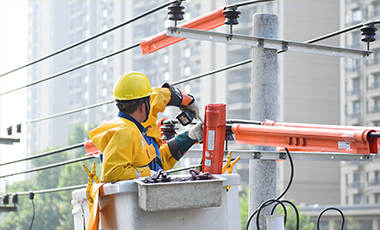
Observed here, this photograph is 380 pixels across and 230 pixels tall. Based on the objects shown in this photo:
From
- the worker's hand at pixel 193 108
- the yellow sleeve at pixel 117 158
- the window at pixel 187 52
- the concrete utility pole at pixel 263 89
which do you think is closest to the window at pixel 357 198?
the window at pixel 187 52

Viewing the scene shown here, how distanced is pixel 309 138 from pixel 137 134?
1.26m

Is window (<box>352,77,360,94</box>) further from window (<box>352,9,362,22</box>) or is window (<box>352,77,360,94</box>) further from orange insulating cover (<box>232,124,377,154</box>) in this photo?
orange insulating cover (<box>232,124,377,154</box>)

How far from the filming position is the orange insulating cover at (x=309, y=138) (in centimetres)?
Result: 359

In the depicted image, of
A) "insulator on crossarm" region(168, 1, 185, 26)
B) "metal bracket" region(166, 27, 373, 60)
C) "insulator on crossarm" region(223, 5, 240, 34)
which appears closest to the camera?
"metal bracket" region(166, 27, 373, 60)

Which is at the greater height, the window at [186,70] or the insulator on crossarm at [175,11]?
the window at [186,70]

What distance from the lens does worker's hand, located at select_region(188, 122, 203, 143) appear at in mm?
3756

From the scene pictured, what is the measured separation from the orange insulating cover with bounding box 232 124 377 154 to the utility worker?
1.43ft

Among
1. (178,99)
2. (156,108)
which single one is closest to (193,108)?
(178,99)

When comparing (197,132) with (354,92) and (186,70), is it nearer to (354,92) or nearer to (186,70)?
(354,92)

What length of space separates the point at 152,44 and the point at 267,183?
2137mm

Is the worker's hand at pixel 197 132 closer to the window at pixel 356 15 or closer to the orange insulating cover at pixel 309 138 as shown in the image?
the orange insulating cover at pixel 309 138

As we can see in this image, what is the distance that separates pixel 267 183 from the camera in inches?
191

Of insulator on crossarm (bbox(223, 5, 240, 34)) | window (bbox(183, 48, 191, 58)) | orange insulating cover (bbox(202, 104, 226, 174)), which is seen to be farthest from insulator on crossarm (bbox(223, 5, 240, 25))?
window (bbox(183, 48, 191, 58))

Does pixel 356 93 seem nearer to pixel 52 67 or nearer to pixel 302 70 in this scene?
pixel 302 70
